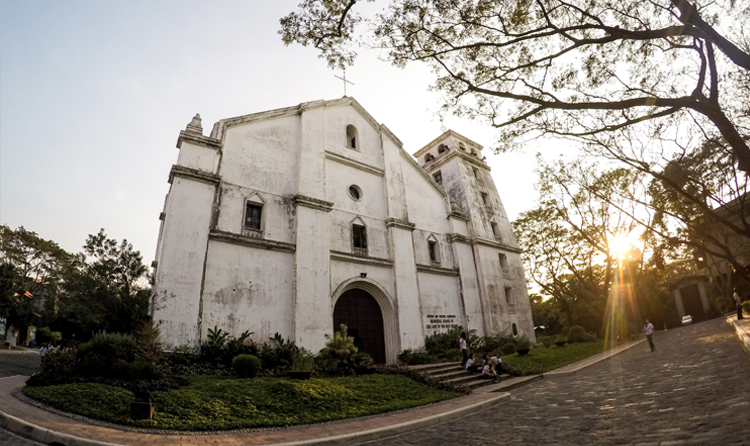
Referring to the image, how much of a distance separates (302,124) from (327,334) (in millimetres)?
9498

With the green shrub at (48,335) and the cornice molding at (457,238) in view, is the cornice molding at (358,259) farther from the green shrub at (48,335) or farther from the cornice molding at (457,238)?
the green shrub at (48,335)

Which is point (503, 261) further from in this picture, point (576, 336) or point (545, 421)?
point (545, 421)

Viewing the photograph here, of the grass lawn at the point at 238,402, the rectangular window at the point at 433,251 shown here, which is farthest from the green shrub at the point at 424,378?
the rectangular window at the point at 433,251

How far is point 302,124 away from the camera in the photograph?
57.7 feet

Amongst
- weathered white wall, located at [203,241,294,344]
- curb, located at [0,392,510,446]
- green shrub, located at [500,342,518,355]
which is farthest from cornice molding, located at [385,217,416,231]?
curb, located at [0,392,510,446]

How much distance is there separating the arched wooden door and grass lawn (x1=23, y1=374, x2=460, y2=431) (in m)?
5.89

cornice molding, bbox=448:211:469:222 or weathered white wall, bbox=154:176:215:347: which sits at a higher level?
cornice molding, bbox=448:211:469:222

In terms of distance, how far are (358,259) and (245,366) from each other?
23.3ft

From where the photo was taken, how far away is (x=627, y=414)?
619 cm

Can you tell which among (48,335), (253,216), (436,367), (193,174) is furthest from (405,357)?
(48,335)

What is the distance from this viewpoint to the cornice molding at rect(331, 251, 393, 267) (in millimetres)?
16234

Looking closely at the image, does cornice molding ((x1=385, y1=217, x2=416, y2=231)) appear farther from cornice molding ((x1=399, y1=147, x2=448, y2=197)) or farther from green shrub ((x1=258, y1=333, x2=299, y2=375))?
green shrub ((x1=258, y1=333, x2=299, y2=375))

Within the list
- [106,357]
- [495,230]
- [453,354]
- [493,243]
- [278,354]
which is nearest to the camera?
[106,357]

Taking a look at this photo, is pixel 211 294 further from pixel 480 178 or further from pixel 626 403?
pixel 480 178
